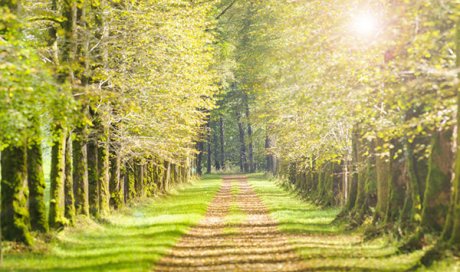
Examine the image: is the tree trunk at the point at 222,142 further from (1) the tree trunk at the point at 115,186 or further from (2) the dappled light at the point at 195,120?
(1) the tree trunk at the point at 115,186

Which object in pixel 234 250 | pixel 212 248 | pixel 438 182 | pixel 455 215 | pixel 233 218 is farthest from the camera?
pixel 233 218

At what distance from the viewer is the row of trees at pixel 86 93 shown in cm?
1348

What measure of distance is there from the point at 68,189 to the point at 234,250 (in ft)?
22.2

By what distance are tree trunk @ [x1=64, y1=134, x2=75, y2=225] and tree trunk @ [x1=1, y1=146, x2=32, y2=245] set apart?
12.9 feet

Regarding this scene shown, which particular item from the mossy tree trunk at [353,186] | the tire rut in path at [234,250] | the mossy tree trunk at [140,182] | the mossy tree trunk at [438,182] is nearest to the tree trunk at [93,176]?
the tire rut in path at [234,250]

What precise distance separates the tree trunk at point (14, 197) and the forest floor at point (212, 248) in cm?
61

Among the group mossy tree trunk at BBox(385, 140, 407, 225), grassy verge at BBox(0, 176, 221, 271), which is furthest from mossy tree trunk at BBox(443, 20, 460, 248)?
grassy verge at BBox(0, 176, 221, 271)

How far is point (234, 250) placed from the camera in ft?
53.5

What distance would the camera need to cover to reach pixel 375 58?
53.4 ft

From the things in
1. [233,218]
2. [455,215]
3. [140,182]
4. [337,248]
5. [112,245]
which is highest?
[140,182]

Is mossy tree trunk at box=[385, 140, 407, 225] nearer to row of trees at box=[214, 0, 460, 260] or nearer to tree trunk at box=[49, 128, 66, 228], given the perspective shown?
row of trees at box=[214, 0, 460, 260]

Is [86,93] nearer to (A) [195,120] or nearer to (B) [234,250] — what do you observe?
(B) [234,250]

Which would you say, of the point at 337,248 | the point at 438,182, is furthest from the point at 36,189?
the point at 438,182

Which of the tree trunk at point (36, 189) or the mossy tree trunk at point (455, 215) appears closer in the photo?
the mossy tree trunk at point (455, 215)
